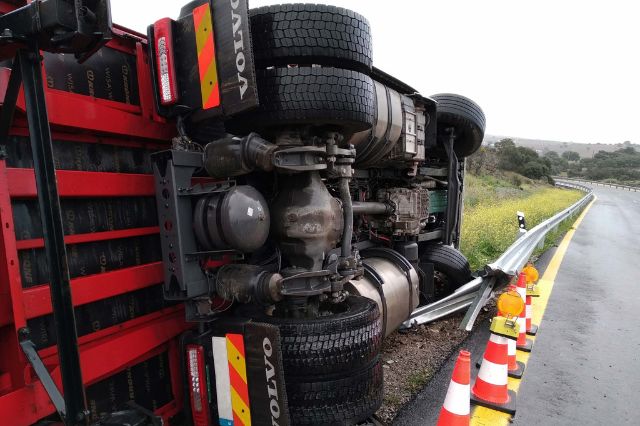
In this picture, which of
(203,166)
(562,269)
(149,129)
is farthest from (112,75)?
(562,269)

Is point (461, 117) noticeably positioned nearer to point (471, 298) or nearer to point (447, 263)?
point (447, 263)

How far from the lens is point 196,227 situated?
2053mm

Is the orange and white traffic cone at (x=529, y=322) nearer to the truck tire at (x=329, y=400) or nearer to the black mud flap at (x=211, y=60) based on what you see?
the truck tire at (x=329, y=400)

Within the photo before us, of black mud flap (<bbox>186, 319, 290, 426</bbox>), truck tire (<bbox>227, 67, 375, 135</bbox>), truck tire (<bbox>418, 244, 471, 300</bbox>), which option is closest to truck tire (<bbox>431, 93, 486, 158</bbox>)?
truck tire (<bbox>418, 244, 471, 300</bbox>)

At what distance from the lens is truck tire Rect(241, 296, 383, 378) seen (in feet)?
6.84

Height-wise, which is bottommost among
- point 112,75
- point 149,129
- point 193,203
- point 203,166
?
point 193,203

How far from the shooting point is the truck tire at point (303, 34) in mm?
2020

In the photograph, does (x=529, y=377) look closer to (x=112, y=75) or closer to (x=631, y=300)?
(x=631, y=300)

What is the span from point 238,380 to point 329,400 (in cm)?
49

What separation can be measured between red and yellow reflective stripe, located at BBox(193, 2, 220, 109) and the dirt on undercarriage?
2157 millimetres

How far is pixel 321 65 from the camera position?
7.01ft

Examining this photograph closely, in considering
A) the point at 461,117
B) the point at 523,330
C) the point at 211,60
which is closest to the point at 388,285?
the point at 523,330

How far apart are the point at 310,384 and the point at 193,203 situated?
110cm

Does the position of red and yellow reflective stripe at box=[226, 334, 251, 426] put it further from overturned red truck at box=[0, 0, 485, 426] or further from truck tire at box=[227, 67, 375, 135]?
truck tire at box=[227, 67, 375, 135]
